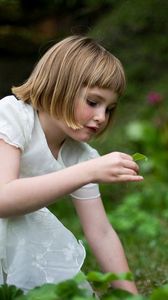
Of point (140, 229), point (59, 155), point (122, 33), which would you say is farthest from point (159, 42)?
point (59, 155)

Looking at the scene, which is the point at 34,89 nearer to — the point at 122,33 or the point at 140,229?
the point at 140,229

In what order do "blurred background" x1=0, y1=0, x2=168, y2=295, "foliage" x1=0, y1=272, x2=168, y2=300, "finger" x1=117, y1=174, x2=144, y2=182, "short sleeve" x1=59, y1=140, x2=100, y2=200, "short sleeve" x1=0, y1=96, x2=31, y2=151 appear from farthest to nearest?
"blurred background" x1=0, y1=0, x2=168, y2=295, "short sleeve" x1=59, y1=140, x2=100, y2=200, "short sleeve" x1=0, y1=96, x2=31, y2=151, "finger" x1=117, y1=174, x2=144, y2=182, "foliage" x1=0, y1=272, x2=168, y2=300

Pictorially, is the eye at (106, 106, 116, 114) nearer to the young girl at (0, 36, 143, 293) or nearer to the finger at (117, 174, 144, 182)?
the young girl at (0, 36, 143, 293)

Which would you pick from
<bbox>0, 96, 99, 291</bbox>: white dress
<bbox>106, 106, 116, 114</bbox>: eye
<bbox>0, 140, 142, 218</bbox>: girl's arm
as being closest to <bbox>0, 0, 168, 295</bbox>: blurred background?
<bbox>0, 96, 99, 291</bbox>: white dress

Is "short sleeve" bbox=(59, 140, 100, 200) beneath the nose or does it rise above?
beneath

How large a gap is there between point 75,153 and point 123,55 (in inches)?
221

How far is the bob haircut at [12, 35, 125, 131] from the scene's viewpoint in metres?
2.82

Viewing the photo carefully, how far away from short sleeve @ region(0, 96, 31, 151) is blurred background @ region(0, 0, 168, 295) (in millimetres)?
2608

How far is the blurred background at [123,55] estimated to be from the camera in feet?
20.7

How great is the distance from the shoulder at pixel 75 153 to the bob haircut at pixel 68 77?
0.22m

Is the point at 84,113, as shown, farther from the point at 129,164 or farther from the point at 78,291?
the point at 78,291

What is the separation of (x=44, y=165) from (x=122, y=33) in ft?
19.5

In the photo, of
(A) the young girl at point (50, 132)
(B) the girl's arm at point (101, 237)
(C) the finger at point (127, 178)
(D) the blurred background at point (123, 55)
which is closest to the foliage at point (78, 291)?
(C) the finger at point (127, 178)

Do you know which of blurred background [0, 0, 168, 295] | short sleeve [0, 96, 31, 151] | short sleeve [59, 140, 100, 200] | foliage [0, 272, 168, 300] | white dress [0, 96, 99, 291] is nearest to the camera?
foliage [0, 272, 168, 300]
